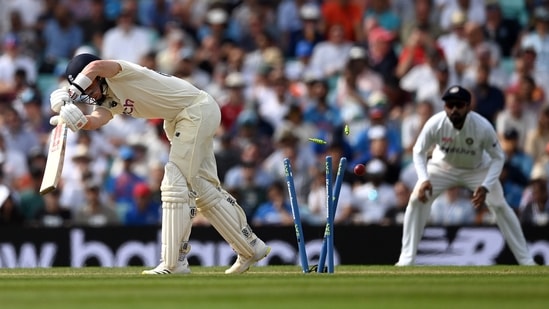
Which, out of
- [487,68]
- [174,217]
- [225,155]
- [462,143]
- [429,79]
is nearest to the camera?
[174,217]

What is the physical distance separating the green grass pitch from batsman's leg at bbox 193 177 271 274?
0.62ft

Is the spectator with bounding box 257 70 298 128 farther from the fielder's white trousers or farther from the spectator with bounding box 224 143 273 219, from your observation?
the fielder's white trousers

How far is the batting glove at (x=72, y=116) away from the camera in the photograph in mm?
9367

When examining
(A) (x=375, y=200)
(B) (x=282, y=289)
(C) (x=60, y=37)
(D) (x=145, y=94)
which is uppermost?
(C) (x=60, y=37)

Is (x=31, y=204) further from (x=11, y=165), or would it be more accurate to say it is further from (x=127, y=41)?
(x=127, y=41)

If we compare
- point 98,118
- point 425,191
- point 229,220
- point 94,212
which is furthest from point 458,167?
point 94,212

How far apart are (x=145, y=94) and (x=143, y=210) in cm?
473

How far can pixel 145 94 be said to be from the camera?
391 inches

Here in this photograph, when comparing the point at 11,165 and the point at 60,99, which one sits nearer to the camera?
the point at 60,99

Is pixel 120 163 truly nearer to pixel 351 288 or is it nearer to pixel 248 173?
pixel 248 173

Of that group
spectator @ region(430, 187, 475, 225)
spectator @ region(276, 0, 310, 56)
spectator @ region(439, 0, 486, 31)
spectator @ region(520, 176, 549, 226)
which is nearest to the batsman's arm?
spectator @ region(430, 187, 475, 225)

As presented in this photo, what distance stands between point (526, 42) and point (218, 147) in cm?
396

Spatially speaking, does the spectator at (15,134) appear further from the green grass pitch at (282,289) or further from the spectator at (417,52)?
the green grass pitch at (282,289)

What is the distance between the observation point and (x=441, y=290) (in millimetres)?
7969
